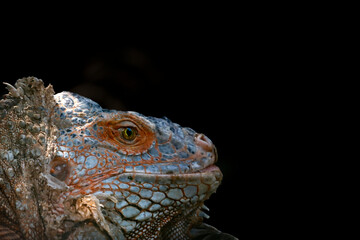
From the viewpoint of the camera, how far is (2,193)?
2.76 m

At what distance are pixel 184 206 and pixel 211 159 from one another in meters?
0.36

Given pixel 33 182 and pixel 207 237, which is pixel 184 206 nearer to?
pixel 207 237

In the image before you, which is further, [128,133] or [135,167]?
[128,133]

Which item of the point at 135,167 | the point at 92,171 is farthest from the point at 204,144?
the point at 92,171

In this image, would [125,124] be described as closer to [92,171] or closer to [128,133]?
[128,133]

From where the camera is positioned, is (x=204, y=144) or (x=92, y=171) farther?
(x=204, y=144)

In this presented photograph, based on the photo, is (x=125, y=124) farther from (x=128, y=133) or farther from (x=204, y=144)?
(x=204, y=144)

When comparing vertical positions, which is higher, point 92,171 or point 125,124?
point 125,124

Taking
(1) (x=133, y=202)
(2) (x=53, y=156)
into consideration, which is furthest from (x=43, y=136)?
(1) (x=133, y=202)

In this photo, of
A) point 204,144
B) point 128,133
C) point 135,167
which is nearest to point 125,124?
point 128,133

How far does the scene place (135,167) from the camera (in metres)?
3.08

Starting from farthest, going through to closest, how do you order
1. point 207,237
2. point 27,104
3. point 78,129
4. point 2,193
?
point 207,237 → point 78,129 → point 27,104 → point 2,193

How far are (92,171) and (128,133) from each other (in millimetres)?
337

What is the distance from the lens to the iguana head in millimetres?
2986
